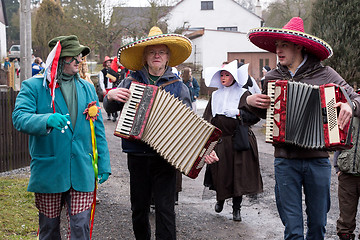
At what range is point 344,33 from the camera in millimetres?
12609

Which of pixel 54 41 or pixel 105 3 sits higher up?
pixel 105 3

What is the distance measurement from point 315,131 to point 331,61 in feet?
30.5

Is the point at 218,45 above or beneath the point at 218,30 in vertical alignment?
beneath

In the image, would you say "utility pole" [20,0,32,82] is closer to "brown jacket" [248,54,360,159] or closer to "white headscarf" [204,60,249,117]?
"white headscarf" [204,60,249,117]

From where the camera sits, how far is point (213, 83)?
22.7 ft

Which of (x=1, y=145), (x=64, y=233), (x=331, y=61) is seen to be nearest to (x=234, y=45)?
(x=331, y=61)

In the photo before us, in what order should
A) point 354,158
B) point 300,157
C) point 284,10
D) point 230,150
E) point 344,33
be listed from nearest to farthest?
1. point 300,157
2. point 354,158
3. point 230,150
4. point 344,33
5. point 284,10

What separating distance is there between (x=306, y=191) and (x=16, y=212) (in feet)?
12.9

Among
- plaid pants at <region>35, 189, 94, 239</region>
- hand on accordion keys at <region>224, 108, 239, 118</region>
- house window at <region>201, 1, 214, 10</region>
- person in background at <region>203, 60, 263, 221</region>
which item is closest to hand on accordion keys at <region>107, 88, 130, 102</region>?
plaid pants at <region>35, 189, 94, 239</region>

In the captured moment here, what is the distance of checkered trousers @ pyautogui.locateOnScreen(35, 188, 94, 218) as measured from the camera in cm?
421

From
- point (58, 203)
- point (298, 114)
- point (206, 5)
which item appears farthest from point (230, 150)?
point (206, 5)

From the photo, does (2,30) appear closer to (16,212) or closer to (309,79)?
(16,212)

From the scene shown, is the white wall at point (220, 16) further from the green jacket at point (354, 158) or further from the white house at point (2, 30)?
the green jacket at point (354, 158)

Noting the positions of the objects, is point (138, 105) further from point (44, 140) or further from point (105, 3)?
point (105, 3)
